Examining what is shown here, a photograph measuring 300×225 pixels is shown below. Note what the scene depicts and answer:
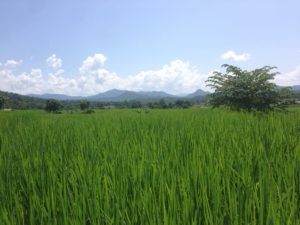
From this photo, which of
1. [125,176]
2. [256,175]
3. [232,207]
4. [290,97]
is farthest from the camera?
[290,97]

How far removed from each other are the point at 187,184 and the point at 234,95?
Answer: 17.5 ft

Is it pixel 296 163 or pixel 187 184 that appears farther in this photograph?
pixel 296 163

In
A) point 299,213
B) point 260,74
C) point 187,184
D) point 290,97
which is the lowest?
point 299,213

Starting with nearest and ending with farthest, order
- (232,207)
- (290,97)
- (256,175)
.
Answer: (232,207), (256,175), (290,97)

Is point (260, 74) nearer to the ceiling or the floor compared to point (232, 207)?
nearer to the ceiling

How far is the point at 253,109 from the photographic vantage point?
5.76 m

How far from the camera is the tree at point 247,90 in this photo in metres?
5.53

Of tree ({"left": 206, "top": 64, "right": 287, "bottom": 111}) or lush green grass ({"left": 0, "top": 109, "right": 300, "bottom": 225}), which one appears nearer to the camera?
lush green grass ({"left": 0, "top": 109, "right": 300, "bottom": 225})

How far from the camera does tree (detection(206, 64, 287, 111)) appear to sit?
5.53m

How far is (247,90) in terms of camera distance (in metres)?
5.67

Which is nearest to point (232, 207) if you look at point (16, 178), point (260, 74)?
point (16, 178)

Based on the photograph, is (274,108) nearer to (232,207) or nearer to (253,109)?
(253,109)

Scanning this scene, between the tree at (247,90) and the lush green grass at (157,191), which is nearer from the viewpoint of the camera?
the lush green grass at (157,191)

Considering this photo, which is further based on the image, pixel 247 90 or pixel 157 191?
pixel 247 90
